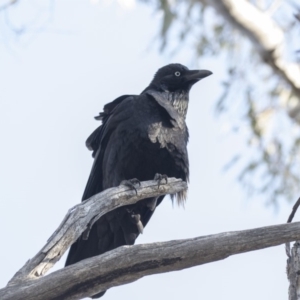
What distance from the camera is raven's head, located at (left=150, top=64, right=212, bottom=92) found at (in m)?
6.71

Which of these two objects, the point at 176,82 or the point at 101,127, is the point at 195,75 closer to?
the point at 176,82

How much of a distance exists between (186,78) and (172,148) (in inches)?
53.5

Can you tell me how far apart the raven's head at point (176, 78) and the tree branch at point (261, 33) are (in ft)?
18.2

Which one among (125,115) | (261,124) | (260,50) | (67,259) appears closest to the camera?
(260,50)

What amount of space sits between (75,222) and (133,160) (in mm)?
1779

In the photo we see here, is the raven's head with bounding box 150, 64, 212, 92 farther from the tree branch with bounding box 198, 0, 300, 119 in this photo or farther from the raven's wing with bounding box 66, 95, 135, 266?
the tree branch with bounding box 198, 0, 300, 119

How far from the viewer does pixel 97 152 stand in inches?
246

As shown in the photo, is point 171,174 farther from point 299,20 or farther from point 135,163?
point 299,20

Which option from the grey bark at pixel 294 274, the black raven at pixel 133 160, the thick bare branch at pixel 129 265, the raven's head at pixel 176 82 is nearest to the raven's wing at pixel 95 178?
the black raven at pixel 133 160

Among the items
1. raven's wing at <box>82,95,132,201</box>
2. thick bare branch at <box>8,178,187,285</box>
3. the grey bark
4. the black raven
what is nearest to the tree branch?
the grey bark

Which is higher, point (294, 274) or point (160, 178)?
point (160, 178)

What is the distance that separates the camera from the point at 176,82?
678 cm

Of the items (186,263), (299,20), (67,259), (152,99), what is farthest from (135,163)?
(299,20)

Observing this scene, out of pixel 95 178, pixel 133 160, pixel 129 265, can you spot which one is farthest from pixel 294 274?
pixel 95 178
